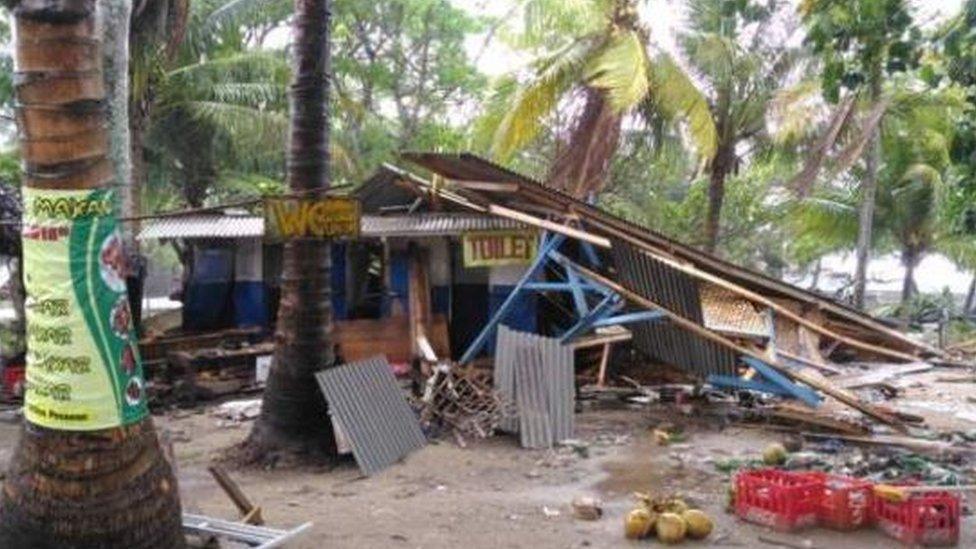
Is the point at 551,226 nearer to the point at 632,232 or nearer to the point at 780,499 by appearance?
the point at 632,232

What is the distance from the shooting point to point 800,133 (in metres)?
19.1

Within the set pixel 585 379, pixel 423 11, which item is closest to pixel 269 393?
pixel 585 379

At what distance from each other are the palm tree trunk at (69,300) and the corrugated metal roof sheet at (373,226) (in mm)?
7626

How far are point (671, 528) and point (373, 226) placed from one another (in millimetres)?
7424

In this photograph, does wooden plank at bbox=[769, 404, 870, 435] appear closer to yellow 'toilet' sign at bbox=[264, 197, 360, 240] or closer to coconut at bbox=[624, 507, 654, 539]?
coconut at bbox=[624, 507, 654, 539]

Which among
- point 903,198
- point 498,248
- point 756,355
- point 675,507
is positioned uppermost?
point 903,198

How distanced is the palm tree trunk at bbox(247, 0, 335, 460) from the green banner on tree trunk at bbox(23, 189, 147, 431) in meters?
3.81

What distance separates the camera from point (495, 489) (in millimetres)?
8062

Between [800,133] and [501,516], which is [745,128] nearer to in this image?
[800,133]

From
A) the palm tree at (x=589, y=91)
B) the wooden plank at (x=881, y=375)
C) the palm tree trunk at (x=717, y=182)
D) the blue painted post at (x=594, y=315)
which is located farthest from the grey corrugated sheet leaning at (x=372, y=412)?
the palm tree trunk at (x=717, y=182)

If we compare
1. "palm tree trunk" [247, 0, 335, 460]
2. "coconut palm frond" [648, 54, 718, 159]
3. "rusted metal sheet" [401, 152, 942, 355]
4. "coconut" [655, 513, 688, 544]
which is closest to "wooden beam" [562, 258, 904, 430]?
"rusted metal sheet" [401, 152, 942, 355]

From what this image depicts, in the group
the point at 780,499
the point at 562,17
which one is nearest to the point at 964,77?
the point at 780,499

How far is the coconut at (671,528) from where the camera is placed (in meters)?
6.38

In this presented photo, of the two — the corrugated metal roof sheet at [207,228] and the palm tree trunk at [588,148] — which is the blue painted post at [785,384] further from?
the palm tree trunk at [588,148]
